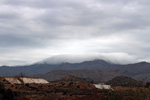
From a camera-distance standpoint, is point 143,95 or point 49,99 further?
point 49,99

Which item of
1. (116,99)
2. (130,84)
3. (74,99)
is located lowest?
(74,99)

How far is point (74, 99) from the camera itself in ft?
152

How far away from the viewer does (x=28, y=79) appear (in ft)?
314

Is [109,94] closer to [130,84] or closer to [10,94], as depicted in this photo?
[130,84]

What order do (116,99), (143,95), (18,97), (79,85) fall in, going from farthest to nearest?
(79,85) < (18,97) < (116,99) < (143,95)

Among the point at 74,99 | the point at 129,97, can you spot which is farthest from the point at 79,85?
the point at 129,97

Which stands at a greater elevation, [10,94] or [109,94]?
[109,94]

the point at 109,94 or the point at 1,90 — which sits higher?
the point at 109,94

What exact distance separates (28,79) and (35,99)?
5090 centimetres

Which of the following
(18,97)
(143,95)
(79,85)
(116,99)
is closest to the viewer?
(143,95)

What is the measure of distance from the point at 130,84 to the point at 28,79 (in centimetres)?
8338

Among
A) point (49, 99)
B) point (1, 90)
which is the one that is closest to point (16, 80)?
point (1, 90)

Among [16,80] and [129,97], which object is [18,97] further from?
[16,80]

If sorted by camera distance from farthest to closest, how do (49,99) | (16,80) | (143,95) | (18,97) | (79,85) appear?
(16,80) < (79,85) < (18,97) < (49,99) < (143,95)
